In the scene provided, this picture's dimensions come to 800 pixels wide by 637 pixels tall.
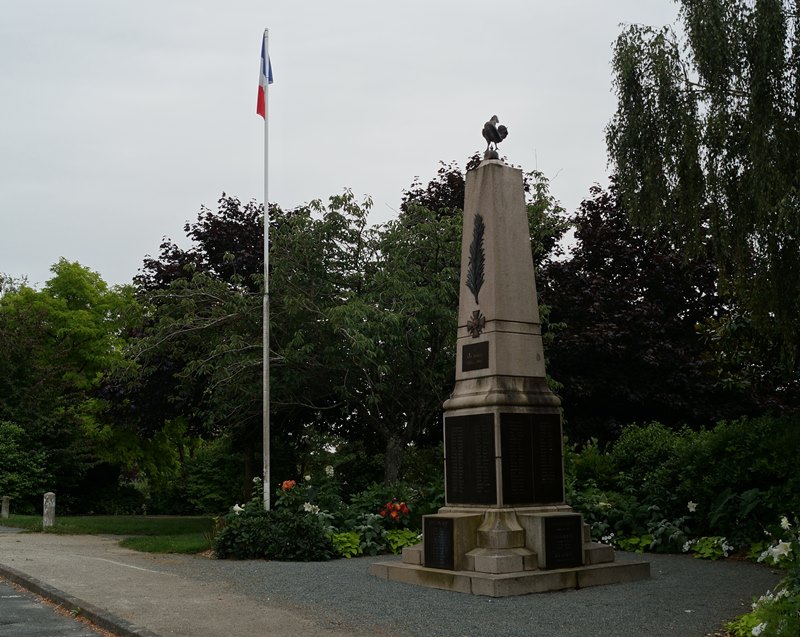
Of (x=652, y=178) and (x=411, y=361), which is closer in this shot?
(x=652, y=178)

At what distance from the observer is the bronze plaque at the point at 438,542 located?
10906 mm

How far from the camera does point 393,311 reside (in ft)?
58.5

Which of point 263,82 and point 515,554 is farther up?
point 263,82

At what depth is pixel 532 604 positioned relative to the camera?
9438 mm

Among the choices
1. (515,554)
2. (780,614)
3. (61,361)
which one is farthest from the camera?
(61,361)

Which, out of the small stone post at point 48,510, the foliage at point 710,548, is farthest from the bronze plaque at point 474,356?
the small stone post at point 48,510

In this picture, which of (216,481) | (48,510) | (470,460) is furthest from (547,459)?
(216,481)

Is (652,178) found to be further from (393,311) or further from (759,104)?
(393,311)

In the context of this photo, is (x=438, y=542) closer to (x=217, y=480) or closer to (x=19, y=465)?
(x=19, y=465)

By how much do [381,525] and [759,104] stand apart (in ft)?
29.9

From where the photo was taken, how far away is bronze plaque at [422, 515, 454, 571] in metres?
10.9

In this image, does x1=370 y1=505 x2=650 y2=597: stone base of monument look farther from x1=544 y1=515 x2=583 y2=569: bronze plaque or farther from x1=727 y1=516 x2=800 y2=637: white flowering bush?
x1=727 y1=516 x2=800 y2=637: white flowering bush

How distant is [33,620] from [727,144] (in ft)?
35.2

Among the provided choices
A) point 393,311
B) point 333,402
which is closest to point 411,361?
point 393,311
